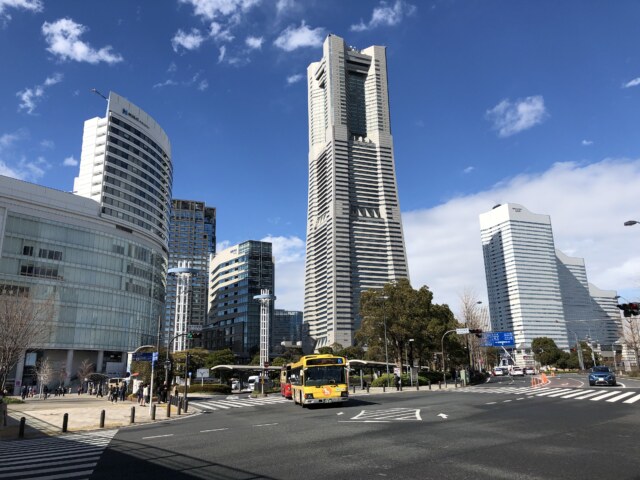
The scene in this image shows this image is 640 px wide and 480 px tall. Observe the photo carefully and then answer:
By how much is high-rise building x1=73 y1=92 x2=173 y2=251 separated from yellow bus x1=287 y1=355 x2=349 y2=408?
75.2 m

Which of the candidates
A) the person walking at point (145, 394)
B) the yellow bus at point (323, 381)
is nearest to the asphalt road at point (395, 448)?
the yellow bus at point (323, 381)

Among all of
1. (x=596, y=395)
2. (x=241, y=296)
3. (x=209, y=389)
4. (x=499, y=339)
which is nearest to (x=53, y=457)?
(x=596, y=395)

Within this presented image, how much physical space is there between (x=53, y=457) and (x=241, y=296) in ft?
535

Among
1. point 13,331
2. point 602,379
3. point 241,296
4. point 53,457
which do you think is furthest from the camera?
point 241,296

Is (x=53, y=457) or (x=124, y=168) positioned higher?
(x=124, y=168)

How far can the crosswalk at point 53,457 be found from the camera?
1044 centimetres

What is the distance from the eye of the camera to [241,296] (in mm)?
173375

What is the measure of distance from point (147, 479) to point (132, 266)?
293ft

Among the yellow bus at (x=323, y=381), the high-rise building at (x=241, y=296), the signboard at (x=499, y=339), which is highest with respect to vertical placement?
the high-rise building at (x=241, y=296)

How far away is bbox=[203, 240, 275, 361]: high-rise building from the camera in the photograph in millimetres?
167750

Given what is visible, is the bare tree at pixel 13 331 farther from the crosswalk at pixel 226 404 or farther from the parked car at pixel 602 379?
the parked car at pixel 602 379

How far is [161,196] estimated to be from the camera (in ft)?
349

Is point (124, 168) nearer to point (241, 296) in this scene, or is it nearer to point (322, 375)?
point (322, 375)

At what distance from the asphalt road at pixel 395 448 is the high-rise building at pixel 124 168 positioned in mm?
81983
